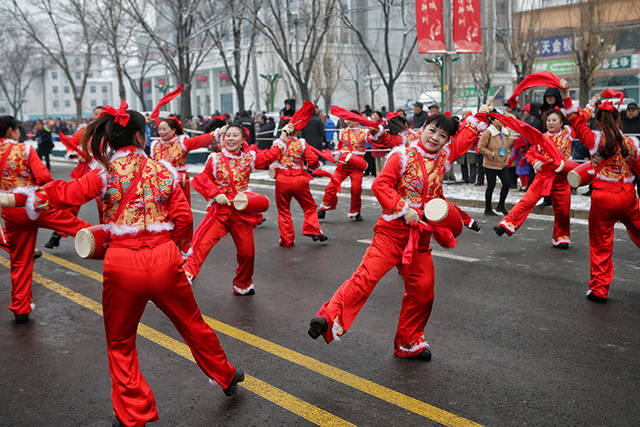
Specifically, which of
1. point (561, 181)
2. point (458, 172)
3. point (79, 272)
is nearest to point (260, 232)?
point (79, 272)

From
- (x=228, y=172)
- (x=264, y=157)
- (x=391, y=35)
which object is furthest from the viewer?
(x=391, y=35)

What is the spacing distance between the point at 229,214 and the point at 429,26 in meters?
10.4

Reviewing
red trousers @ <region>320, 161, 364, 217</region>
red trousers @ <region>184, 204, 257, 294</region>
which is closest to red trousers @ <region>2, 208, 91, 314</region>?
red trousers @ <region>184, 204, 257, 294</region>

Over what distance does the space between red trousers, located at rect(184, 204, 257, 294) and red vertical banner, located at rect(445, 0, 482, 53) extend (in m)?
10.7

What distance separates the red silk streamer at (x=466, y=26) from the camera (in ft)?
51.5

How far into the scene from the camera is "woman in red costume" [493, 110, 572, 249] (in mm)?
8414

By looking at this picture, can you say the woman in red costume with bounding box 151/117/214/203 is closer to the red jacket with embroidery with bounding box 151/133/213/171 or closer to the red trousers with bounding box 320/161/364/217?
the red jacket with embroidery with bounding box 151/133/213/171

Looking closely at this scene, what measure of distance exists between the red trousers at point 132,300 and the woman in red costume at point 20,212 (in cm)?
247

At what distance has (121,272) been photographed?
371 centimetres

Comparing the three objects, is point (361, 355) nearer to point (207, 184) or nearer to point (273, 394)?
point (273, 394)

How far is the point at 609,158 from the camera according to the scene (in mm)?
6336

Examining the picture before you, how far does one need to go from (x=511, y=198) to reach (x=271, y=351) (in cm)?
930

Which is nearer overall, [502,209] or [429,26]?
[502,209]

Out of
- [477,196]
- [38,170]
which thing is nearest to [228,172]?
[38,170]
